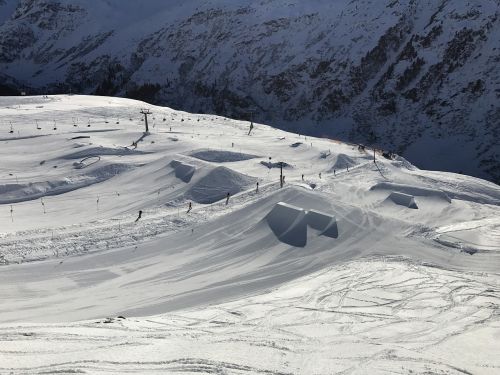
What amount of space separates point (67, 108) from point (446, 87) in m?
49.5

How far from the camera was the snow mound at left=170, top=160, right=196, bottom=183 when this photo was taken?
30475mm

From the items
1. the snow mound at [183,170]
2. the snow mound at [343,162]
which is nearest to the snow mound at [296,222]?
the snow mound at [183,170]

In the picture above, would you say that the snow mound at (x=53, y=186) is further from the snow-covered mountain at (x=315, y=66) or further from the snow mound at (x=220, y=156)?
the snow-covered mountain at (x=315, y=66)

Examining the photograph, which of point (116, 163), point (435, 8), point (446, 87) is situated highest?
point (435, 8)

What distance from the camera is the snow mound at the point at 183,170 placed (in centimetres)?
3048

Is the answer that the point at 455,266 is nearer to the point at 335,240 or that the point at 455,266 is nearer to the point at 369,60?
the point at 335,240

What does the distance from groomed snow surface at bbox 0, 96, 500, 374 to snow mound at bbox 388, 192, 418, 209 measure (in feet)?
0.48

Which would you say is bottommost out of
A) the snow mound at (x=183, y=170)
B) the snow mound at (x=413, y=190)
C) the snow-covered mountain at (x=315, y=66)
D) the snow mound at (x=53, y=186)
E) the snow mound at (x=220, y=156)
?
the snow mound at (x=53, y=186)

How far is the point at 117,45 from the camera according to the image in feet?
348

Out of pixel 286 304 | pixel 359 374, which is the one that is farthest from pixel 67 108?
pixel 359 374

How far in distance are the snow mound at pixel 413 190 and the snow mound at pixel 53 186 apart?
48.4ft

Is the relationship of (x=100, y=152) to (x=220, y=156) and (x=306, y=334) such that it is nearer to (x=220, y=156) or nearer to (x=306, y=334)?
(x=220, y=156)

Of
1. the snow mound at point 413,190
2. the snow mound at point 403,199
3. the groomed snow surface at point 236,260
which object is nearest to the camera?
the groomed snow surface at point 236,260

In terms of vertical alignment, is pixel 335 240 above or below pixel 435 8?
below
